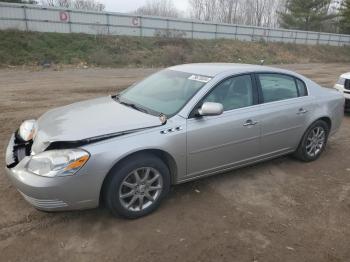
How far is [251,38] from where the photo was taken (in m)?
34.8

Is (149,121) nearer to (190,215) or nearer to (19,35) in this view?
(190,215)

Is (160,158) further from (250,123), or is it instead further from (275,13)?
(275,13)

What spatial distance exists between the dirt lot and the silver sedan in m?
0.28

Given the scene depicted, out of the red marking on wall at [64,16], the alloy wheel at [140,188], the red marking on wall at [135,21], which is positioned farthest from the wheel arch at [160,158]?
the red marking on wall at [135,21]

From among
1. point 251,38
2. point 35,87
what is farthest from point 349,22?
point 35,87

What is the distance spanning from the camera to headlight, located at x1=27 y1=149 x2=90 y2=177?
301 cm

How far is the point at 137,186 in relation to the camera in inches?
136

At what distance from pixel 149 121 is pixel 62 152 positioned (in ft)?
3.09

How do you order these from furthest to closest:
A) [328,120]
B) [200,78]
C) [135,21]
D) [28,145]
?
[135,21] < [328,120] < [200,78] < [28,145]

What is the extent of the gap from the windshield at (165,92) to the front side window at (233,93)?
A: 7.7 inches

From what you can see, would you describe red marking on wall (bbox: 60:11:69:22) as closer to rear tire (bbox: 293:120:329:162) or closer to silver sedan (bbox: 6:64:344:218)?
silver sedan (bbox: 6:64:344:218)

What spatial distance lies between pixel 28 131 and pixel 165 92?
1.71 meters

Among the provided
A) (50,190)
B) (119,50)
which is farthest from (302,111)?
(119,50)

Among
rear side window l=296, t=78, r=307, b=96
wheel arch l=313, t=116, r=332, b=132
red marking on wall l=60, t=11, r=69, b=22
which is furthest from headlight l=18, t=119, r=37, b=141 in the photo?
red marking on wall l=60, t=11, r=69, b=22
